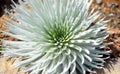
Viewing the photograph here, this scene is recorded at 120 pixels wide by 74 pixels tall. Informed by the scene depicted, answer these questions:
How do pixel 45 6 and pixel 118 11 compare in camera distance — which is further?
pixel 118 11

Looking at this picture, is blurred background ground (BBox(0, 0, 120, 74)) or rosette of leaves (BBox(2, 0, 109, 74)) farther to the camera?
blurred background ground (BBox(0, 0, 120, 74))

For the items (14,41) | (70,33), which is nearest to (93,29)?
(70,33)

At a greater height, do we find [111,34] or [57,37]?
[57,37]

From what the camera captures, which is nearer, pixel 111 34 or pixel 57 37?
pixel 57 37

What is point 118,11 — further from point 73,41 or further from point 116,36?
point 73,41

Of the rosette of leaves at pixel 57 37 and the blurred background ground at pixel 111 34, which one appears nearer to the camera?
the rosette of leaves at pixel 57 37

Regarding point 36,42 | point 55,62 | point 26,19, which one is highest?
point 26,19

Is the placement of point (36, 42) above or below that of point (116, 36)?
above

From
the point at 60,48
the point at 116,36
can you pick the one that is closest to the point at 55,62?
the point at 60,48
